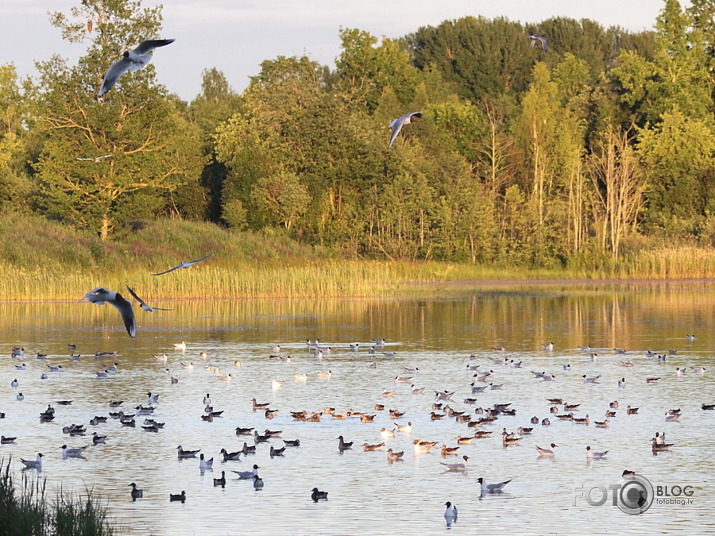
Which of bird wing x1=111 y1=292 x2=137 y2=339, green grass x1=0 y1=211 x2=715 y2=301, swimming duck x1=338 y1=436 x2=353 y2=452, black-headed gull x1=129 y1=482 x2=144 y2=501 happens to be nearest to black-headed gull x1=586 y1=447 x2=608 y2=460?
swimming duck x1=338 y1=436 x2=353 y2=452

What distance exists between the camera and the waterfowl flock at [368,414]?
1622 cm

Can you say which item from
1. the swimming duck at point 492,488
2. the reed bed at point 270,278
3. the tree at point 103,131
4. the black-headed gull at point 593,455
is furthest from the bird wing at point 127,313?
the tree at point 103,131

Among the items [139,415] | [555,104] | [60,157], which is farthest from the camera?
[555,104]

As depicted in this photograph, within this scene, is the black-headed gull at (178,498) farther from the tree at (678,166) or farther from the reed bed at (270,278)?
the tree at (678,166)

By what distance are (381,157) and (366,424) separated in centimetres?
4812

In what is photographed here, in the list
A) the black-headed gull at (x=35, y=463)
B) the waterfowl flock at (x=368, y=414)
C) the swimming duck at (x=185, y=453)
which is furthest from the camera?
the swimming duck at (x=185, y=453)

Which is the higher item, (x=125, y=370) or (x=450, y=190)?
(x=450, y=190)

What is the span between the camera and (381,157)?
220 feet

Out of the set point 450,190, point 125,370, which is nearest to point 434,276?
point 450,190

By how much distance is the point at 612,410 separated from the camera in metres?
20.4

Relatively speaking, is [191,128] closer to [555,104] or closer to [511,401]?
[555,104]

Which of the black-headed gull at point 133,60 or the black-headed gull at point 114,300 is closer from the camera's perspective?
the black-headed gull at point 114,300

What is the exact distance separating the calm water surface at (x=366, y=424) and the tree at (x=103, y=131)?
19.2 m

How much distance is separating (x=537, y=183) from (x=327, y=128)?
442 inches
